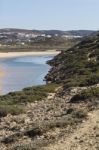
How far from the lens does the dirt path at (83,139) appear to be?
38.5 ft

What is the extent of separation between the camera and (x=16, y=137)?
13.5 metres

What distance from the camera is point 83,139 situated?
12.4 m

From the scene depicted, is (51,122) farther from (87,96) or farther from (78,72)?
(78,72)

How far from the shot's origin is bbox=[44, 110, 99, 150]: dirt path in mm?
11734

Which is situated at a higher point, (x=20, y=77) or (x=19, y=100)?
(x=19, y=100)

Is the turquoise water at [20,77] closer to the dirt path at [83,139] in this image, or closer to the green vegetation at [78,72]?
the green vegetation at [78,72]

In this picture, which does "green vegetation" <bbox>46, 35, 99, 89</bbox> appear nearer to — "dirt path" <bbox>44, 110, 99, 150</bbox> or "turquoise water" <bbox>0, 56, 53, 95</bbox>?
"turquoise water" <bbox>0, 56, 53, 95</bbox>

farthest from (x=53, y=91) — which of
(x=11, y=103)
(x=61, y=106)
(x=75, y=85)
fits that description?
(x=61, y=106)

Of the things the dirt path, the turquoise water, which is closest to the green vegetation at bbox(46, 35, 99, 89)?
the turquoise water

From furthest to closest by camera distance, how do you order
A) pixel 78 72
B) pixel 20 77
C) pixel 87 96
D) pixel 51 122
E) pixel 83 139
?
pixel 20 77 → pixel 78 72 → pixel 87 96 → pixel 51 122 → pixel 83 139

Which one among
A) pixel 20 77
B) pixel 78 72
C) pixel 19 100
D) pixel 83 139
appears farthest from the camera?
pixel 20 77

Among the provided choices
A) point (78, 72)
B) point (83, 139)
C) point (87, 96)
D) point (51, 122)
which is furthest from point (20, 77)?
point (83, 139)

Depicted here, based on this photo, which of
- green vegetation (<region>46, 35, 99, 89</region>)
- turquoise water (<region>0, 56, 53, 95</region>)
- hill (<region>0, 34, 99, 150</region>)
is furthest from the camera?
turquoise water (<region>0, 56, 53, 95</region>)

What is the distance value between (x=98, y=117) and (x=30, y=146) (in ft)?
11.7
